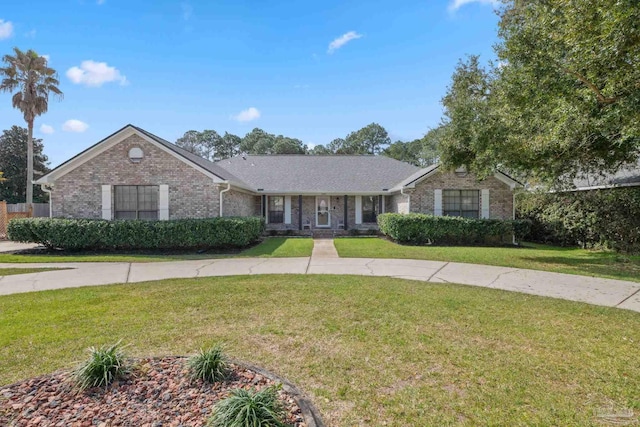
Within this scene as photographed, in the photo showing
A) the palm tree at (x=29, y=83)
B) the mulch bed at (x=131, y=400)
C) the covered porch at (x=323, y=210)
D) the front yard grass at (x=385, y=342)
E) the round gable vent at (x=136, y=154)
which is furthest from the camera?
the palm tree at (x=29, y=83)

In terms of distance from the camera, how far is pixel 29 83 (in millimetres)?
23656

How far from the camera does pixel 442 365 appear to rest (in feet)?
11.9

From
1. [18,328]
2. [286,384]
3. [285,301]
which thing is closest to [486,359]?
[286,384]

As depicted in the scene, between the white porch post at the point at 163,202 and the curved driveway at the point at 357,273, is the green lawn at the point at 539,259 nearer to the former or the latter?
the curved driveway at the point at 357,273

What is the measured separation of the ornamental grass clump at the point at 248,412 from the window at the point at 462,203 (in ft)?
52.2

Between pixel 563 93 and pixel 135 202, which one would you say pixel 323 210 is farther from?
pixel 563 93

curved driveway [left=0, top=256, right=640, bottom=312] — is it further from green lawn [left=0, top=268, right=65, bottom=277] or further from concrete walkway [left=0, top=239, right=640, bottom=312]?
green lawn [left=0, top=268, right=65, bottom=277]

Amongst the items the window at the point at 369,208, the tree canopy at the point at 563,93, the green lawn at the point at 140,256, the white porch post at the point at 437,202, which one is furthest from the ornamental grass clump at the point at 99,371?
the window at the point at 369,208

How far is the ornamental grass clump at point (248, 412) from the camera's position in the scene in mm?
2297

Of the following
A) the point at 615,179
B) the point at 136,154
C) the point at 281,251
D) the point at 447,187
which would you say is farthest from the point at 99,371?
the point at 615,179

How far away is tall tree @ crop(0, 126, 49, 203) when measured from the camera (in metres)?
32.9

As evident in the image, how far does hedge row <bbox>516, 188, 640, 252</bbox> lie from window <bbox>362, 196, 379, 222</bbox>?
770 cm

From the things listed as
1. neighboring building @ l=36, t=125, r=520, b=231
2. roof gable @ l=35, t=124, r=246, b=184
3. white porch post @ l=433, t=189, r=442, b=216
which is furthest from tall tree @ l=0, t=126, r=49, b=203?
white porch post @ l=433, t=189, r=442, b=216

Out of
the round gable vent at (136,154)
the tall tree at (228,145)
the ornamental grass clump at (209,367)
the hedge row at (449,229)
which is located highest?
the tall tree at (228,145)
